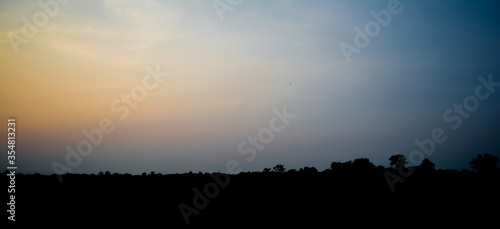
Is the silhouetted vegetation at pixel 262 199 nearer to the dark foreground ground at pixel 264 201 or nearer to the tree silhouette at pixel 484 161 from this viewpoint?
the dark foreground ground at pixel 264 201

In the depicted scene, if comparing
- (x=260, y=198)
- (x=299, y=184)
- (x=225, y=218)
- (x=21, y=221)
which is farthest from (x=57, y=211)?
(x=299, y=184)

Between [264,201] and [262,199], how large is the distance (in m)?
0.50

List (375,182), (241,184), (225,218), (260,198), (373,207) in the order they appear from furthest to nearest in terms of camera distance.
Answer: (241,184), (375,182), (260,198), (373,207), (225,218)

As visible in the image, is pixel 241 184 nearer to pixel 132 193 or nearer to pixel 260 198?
pixel 260 198

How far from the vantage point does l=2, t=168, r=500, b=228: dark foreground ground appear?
15344mm

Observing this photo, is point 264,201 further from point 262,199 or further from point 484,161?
point 484,161

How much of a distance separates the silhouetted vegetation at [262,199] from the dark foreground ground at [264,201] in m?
0.05

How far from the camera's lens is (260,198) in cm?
2002

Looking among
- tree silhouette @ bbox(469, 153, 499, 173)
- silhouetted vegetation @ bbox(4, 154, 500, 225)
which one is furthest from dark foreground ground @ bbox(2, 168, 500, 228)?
tree silhouette @ bbox(469, 153, 499, 173)

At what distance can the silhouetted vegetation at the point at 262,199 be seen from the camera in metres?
15.6

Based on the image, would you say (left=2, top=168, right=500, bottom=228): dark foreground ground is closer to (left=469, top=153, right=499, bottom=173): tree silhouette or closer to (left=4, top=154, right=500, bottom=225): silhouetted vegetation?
(left=4, top=154, right=500, bottom=225): silhouetted vegetation

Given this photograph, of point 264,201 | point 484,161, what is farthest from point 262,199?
point 484,161

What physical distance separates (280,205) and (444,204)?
9.84 m

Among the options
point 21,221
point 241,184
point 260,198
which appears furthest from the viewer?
point 241,184
